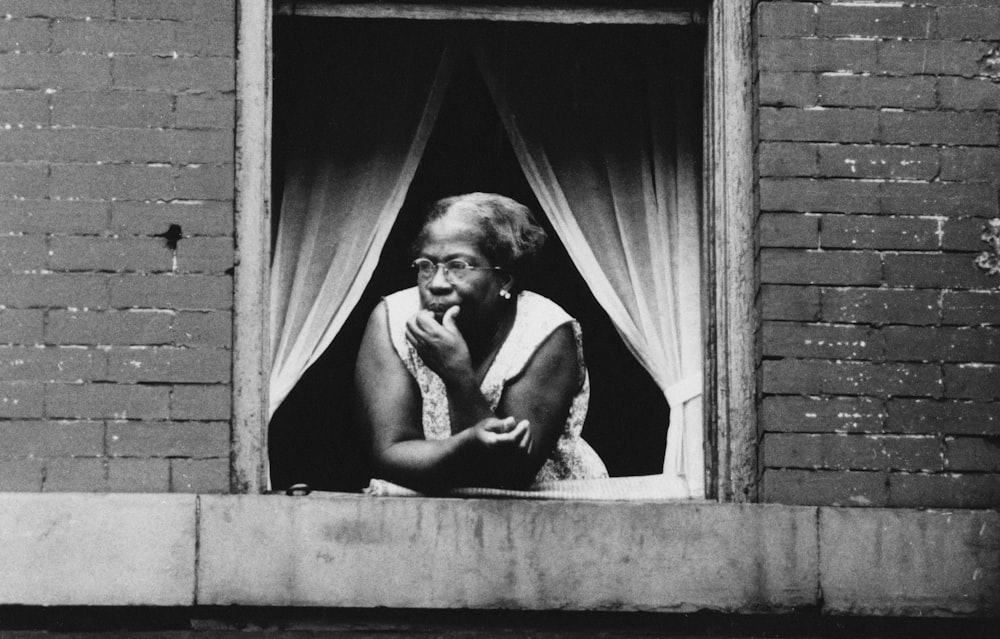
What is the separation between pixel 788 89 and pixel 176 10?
216cm

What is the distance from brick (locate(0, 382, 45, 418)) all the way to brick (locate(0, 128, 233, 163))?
792mm

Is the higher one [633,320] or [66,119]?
[66,119]

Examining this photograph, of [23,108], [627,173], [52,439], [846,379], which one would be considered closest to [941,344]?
[846,379]

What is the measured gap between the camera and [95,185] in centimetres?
732

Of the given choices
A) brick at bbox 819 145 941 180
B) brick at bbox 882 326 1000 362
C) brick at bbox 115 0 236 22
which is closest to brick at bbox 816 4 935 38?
brick at bbox 819 145 941 180

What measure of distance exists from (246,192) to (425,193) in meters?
1.03

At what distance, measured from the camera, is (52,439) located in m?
7.10

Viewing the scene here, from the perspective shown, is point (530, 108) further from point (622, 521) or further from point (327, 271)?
point (622, 521)

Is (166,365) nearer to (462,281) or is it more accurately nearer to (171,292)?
(171,292)

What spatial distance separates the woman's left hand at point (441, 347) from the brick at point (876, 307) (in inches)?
49.1

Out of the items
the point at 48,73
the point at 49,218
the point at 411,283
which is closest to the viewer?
the point at 49,218

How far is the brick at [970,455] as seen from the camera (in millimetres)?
7270

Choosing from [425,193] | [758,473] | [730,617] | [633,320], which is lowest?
[730,617]

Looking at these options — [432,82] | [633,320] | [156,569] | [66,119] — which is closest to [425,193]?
[432,82]
